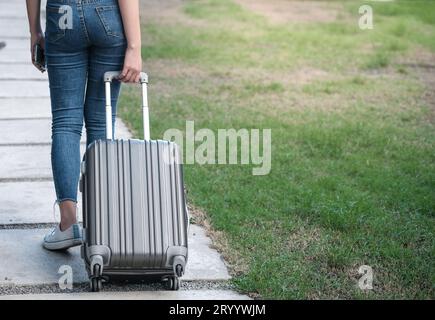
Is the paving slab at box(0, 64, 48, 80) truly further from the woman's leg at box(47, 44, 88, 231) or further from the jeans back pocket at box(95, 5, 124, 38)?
the jeans back pocket at box(95, 5, 124, 38)

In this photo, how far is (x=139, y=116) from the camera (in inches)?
254

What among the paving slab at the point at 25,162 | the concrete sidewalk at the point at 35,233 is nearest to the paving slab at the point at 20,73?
the concrete sidewalk at the point at 35,233

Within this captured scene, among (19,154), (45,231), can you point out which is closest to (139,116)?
(19,154)

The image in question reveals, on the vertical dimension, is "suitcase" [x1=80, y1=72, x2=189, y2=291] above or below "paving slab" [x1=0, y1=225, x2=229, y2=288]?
above

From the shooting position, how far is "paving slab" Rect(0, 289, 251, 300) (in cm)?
336

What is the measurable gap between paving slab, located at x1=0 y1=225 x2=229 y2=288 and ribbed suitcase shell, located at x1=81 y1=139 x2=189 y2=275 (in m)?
0.38

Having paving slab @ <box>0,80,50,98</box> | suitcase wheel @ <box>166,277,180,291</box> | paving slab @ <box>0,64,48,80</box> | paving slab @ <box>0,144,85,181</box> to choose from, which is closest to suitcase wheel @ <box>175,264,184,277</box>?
suitcase wheel @ <box>166,277,180,291</box>

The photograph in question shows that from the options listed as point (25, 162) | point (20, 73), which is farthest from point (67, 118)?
point (20, 73)

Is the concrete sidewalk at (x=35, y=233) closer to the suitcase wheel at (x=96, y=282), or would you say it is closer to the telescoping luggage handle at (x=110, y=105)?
the suitcase wheel at (x=96, y=282)

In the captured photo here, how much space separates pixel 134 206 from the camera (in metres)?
3.30

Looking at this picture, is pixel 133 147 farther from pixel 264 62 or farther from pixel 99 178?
pixel 264 62

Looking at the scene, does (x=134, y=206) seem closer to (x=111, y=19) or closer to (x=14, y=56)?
(x=111, y=19)
